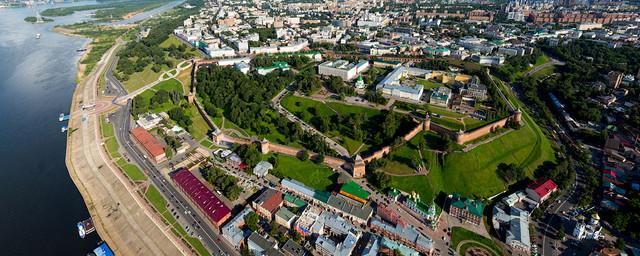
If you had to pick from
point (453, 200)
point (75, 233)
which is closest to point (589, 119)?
point (453, 200)

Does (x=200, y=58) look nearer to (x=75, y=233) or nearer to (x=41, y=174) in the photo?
(x=41, y=174)

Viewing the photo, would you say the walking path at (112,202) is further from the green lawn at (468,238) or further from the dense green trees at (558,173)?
the dense green trees at (558,173)

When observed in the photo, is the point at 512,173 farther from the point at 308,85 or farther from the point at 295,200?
the point at 308,85

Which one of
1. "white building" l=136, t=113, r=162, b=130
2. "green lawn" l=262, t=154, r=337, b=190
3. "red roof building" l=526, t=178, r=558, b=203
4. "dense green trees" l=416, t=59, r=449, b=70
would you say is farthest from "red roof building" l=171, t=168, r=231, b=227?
"dense green trees" l=416, t=59, r=449, b=70

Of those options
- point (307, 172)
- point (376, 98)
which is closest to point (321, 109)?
point (376, 98)

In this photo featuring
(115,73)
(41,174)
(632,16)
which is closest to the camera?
(41,174)

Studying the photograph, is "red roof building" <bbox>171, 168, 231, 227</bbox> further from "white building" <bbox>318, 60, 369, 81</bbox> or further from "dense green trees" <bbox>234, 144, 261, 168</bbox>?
"white building" <bbox>318, 60, 369, 81</bbox>

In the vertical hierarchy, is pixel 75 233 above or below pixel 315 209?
below
